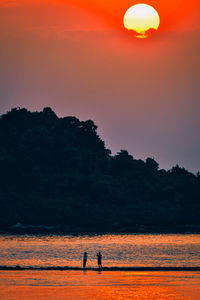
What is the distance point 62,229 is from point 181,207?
3666 centimetres

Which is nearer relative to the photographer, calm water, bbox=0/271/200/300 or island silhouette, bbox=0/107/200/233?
calm water, bbox=0/271/200/300

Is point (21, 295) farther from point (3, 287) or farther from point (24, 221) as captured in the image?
point (24, 221)

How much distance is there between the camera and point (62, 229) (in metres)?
183

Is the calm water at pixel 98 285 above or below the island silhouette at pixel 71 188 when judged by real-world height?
below

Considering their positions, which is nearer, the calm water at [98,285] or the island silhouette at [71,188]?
the calm water at [98,285]

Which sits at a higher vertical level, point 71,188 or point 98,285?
point 71,188

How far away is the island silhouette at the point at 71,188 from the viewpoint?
601 feet

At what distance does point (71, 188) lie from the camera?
187 m

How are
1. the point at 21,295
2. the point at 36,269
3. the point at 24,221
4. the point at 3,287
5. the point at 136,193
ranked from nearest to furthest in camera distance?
the point at 21,295, the point at 3,287, the point at 36,269, the point at 24,221, the point at 136,193

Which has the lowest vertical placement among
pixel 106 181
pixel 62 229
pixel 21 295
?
pixel 21 295

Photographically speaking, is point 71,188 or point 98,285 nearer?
point 98,285

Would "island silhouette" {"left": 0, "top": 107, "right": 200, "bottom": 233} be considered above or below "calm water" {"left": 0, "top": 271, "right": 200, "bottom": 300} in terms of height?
above

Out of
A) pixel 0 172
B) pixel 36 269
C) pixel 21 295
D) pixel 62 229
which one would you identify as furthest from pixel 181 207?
pixel 21 295

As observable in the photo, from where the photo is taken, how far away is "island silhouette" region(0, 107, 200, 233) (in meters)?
183
